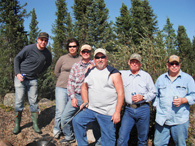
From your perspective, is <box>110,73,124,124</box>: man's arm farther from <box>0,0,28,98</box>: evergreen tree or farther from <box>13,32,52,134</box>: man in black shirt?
<box>0,0,28,98</box>: evergreen tree

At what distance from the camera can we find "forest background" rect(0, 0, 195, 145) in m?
4.19

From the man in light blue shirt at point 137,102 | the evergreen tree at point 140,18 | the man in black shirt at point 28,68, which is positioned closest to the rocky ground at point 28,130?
the man in black shirt at point 28,68

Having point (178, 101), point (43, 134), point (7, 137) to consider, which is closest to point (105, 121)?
point (178, 101)

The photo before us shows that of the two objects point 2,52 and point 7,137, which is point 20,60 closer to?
point 7,137

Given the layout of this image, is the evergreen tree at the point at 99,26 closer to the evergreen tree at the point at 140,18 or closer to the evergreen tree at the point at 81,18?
the evergreen tree at the point at 81,18

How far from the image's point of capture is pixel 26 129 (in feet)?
12.2

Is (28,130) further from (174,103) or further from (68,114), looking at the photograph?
(174,103)

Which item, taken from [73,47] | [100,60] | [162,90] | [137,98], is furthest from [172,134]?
[73,47]

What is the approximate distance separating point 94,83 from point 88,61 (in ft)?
2.43

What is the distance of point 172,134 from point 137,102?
2.35ft

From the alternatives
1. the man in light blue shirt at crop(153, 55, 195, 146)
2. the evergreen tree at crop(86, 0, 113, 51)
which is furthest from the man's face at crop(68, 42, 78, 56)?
the evergreen tree at crop(86, 0, 113, 51)

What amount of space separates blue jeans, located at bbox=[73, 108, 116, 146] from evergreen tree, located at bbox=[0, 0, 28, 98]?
7579 mm

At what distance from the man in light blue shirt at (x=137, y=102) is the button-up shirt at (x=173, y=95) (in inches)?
7.3

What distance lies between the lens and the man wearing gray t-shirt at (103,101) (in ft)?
7.50
